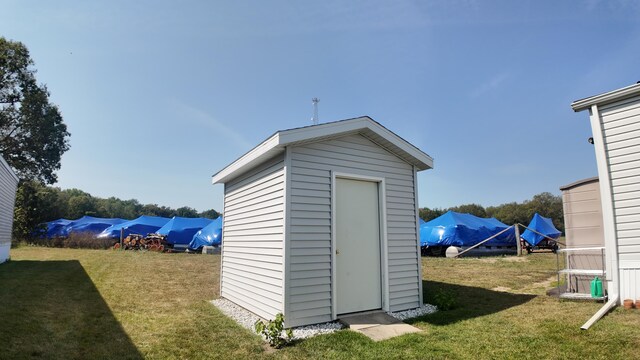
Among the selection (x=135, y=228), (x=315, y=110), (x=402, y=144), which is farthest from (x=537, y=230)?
(x=135, y=228)

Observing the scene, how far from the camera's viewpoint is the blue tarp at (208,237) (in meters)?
23.4

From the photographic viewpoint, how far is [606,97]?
641 centimetres

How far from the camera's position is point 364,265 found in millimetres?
6441

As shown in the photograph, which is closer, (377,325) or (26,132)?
(377,325)

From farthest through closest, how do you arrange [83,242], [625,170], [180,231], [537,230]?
[83,242] < [537,230] < [180,231] < [625,170]

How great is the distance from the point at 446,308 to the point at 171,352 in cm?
495

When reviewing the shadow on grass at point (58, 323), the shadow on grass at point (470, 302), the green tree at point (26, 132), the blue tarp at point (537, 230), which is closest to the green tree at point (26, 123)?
the green tree at point (26, 132)

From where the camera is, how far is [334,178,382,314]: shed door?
618 cm

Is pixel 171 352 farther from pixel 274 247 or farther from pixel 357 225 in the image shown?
pixel 357 225

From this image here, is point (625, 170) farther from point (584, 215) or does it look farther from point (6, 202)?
point (6, 202)

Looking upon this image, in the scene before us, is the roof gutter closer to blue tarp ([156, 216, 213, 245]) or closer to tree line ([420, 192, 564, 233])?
blue tarp ([156, 216, 213, 245])

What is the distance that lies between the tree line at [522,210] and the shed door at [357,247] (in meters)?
51.3

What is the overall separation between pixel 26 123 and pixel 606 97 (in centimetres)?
3782

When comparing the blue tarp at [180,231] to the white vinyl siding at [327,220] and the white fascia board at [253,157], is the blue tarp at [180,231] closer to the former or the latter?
the white fascia board at [253,157]
